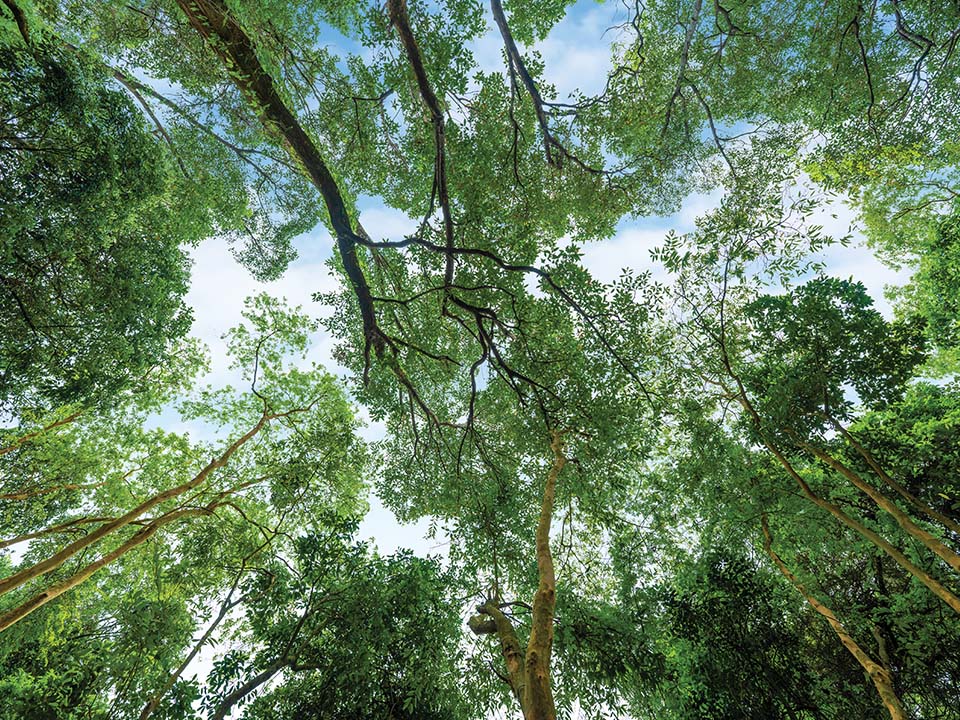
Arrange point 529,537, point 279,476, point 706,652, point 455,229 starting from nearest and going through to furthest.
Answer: point 455,229 → point 706,652 → point 529,537 → point 279,476

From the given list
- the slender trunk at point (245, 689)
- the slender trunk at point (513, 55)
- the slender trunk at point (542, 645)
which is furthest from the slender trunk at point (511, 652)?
the slender trunk at point (513, 55)

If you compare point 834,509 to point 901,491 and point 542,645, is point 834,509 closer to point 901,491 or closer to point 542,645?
point 901,491

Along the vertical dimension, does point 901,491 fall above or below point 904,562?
above

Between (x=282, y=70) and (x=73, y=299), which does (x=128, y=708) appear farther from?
(x=282, y=70)

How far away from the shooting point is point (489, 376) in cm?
812

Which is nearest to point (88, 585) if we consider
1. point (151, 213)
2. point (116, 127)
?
point (151, 213)

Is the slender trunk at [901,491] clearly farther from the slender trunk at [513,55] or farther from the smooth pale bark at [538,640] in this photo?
the slender trunk at [513,55]

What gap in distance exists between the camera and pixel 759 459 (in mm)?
8609

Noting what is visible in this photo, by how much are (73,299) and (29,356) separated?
1064 millimetres

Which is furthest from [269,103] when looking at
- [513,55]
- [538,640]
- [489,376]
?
[538,640]

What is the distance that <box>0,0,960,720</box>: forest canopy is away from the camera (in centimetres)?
539

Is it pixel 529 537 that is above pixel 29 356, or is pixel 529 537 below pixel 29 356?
above

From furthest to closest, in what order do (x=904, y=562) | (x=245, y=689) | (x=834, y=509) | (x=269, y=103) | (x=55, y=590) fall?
(x=834, y=509), (x=245, y=689), (x=904, y=562), (x=269, y=103), (x=55, y=590)

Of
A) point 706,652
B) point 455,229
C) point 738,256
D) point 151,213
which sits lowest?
point 706,652
